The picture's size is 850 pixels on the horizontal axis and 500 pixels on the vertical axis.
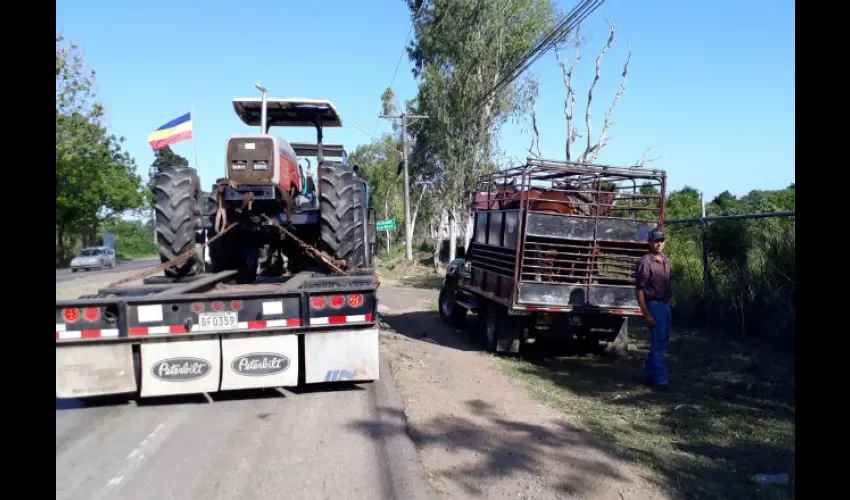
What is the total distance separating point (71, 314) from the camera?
5.88 metres

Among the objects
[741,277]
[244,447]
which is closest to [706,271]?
[741,277]

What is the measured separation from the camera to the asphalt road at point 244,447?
4371mm

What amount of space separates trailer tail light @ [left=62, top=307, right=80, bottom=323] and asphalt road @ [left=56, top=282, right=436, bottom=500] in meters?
0.97

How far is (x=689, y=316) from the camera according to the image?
1165 centimetres

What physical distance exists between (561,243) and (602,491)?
495 cm

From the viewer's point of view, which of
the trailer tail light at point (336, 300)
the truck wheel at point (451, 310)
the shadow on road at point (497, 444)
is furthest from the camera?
the truck wheel at point (451, 310)

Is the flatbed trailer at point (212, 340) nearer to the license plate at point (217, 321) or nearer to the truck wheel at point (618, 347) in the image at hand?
the license plate at point (217, 321)

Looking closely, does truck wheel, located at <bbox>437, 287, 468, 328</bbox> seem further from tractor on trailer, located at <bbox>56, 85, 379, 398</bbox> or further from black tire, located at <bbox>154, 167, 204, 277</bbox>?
black tire, located at <bbox>154, 167, 204, 277</bbox>

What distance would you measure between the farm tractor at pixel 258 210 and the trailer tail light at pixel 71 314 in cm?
192

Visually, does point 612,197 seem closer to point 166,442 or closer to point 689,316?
point 689,316

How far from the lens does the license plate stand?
6066mm

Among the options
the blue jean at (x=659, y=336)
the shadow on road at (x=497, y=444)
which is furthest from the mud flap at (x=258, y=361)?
the blue jean at (x=659, y=336)

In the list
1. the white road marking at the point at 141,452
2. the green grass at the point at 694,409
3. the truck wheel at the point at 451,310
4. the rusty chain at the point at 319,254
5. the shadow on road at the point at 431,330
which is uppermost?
the rusty chain at the point at 319,254
